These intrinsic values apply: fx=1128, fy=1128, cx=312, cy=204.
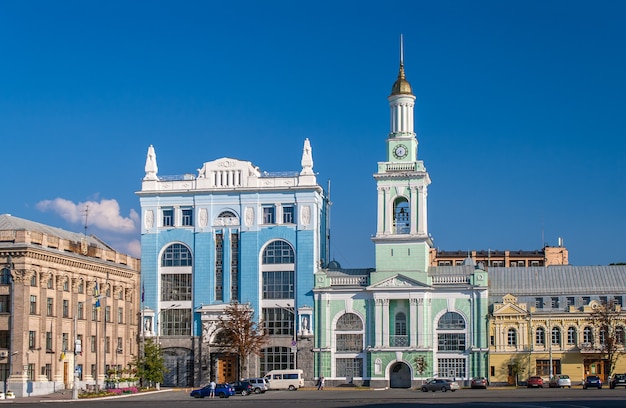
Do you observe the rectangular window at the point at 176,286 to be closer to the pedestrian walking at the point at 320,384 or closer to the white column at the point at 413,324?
the pedestrian walking at the point at 320,384

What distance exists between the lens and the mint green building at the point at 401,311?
11288cm

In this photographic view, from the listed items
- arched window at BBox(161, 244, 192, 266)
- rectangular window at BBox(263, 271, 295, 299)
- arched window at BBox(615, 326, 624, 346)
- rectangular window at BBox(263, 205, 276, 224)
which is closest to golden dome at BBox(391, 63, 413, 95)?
rectangular window at BBox(263, 205, 276, 224)

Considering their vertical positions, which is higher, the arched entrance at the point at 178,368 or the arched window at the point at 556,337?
the arched window at the point at 556,337

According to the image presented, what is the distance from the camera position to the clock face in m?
118

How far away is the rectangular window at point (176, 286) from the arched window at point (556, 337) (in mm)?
37854

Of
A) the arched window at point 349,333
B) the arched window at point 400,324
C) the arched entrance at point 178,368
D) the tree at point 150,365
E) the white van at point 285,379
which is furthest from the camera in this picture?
the arched entrance at point 178,368

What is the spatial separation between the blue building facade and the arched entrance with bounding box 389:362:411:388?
9.44 meters

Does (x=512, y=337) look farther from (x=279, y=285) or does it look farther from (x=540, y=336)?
(x=279, y=285)

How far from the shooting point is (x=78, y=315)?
108188 mm

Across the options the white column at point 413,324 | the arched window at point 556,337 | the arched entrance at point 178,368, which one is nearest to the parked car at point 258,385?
the arched entrance at point 178,368

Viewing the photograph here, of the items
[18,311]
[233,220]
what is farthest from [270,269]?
[18,311]

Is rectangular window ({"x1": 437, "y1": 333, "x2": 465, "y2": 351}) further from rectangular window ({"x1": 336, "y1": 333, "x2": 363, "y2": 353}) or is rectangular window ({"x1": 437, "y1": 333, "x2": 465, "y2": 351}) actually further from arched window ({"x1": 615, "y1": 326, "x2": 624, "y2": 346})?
arched window ({"x1": 615, "y1": 326, "x2": 624, "y2": 346})

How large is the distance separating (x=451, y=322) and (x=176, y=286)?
95.2 ft

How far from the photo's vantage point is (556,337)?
11544 centimetres
